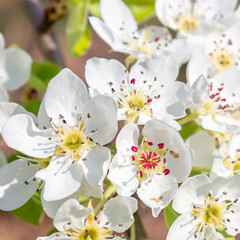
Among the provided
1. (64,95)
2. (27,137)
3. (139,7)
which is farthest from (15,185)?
(139,7)

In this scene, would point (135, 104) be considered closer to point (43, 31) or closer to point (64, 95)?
point (64, 95)

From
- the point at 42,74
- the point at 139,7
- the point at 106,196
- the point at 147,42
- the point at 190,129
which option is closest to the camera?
the point at 106,196

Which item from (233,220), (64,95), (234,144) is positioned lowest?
(233,220)

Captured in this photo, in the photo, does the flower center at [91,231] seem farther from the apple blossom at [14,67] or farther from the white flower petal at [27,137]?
the apple blossom at [14,67]

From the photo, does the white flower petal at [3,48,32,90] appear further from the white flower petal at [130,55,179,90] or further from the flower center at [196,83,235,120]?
the flower center at [196,83,235,120]

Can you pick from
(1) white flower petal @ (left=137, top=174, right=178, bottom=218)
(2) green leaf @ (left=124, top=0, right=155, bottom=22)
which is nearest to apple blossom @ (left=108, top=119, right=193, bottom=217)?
(1) white flower petal @ (left=137, top=174, right=178, bottom=218)

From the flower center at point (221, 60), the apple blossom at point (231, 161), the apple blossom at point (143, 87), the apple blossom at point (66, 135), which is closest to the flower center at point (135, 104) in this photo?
the apple blossom at point (143, 87)

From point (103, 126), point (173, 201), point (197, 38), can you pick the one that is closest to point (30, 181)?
point (103, 126)
